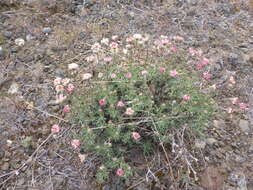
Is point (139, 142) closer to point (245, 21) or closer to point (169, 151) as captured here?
point (169, 151)

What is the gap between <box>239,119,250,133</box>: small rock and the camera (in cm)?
285

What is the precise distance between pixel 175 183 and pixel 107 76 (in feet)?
3.36

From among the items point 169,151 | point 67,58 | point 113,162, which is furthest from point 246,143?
point 67,58

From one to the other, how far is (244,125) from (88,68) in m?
1.71

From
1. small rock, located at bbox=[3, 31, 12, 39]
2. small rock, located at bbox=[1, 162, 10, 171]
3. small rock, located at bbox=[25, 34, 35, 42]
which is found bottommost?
small rock, located at bbox=[1, 162, 10, 171]

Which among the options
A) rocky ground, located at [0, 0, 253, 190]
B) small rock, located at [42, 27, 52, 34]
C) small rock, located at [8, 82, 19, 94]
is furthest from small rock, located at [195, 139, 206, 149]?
small rock, located at [42, 27, 52, 34]

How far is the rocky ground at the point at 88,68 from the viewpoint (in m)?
2.48

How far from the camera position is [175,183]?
7.72 feet

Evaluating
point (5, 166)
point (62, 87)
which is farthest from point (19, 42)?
point (5, 166)

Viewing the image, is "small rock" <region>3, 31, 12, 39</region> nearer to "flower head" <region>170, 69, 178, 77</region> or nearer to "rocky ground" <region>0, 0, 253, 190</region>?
"rocky ground" <region>0, 0, 253, 190</region>

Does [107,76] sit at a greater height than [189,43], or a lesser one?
greater

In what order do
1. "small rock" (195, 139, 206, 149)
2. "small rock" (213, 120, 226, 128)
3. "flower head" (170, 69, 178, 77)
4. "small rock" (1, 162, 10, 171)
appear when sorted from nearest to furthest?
"flower head" (170, 69, 178, 77) < "small rock" (1, 162, 10, 171) < "small rock" (195, 139, 206, 149) < "small rock" (213, 120, 226, 128)

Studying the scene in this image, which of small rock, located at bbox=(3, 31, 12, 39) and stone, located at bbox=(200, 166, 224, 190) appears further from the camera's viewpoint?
small rock, located at bbox=(3, 31, 12, 39)

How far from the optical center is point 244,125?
2891 millimetres
